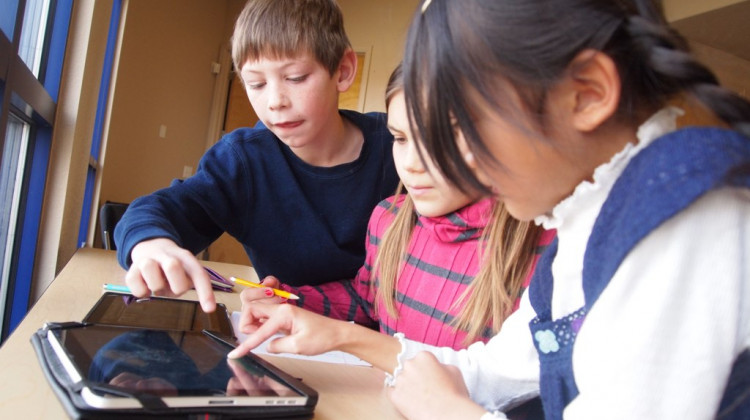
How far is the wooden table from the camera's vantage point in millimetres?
464

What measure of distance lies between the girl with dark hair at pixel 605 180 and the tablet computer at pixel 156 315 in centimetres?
31

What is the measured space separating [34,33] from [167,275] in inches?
48.5

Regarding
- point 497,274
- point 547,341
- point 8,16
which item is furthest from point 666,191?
point 8,16

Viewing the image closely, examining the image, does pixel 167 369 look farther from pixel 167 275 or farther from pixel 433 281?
pixel 433 281

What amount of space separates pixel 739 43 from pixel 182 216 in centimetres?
322

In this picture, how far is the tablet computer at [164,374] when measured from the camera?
17.2 inches

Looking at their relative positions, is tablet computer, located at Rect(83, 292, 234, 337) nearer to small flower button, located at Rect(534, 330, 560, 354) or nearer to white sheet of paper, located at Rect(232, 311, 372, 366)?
white sheet of paper, located at Rect(232, 311, 372, 366)

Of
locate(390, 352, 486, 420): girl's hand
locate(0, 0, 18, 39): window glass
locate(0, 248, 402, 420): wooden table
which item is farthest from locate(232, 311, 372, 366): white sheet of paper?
locate(0, 0, 18, 39): window glass

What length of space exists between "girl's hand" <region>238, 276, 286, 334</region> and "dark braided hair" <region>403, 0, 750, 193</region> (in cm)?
42

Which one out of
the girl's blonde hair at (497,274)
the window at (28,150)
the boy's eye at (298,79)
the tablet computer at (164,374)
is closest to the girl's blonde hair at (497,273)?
the girl's blonde hair at (497,274)

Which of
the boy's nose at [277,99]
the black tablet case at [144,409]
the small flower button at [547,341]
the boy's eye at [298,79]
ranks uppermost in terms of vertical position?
the boy's eye at [298,79]

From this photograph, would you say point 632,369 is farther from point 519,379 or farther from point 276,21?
point 276,21

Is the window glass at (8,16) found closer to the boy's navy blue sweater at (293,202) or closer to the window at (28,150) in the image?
the window at (28,150)

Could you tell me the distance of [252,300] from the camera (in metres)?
0.90
